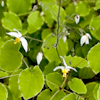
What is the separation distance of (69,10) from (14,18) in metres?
0.55

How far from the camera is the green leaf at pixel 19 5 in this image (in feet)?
4.55

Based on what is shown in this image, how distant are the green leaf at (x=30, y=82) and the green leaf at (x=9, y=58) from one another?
110 millimetres

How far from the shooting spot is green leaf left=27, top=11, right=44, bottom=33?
122cm

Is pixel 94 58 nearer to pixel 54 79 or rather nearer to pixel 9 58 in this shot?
pixel 54 79

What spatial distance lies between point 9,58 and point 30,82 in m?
0.25

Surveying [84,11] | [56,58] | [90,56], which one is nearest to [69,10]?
[84,11]

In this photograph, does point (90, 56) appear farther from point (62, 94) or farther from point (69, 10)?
point (69, 10)

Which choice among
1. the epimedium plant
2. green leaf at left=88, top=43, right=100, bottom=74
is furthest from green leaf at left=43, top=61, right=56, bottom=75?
green leaf at left=88, top=43, right=100, bottom=74

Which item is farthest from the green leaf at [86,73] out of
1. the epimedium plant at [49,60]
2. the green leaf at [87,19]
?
the green leaf at [87,19]

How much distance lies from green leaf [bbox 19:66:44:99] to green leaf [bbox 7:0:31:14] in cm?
72

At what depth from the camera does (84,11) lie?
1345mm

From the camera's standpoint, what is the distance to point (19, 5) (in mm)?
1404

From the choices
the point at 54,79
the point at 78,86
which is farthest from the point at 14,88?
the point at 78,86

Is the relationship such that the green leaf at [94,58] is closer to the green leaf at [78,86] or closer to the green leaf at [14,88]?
the green leaf at [78,86]
